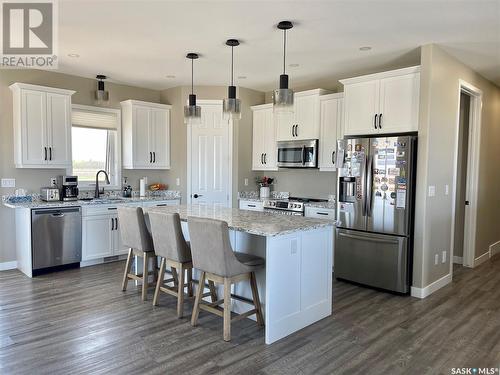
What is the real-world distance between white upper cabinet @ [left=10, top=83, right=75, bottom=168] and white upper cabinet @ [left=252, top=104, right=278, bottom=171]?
2.88 m

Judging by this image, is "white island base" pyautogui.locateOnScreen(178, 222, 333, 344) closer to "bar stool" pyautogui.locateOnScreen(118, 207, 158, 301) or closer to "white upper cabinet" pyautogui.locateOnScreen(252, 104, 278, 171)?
"bar stool" pyautogui.locateOnScreen(118, 207, 158, 301)

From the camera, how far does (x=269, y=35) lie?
12.5ft

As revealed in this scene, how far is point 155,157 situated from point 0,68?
243 centimetres

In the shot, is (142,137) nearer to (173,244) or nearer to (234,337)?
(173,244)

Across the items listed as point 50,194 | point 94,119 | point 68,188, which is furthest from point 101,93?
point 50,194

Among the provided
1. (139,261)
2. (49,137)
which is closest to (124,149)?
(49,137)

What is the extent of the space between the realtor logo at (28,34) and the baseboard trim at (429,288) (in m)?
4.55

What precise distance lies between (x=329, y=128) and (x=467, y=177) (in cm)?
215

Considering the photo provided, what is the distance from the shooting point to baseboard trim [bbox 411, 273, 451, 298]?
13.6 ft

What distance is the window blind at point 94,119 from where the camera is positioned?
5.73 m

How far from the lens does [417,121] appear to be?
413 cm

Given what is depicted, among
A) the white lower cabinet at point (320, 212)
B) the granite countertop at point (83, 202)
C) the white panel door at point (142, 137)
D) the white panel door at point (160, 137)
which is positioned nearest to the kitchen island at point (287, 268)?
the white lower cabinet at point (320, 212)

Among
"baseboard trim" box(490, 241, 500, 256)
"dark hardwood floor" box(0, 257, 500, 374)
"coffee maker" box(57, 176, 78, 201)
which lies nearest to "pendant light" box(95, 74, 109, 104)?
"coffee maker" box(57, 176, 78, 201)

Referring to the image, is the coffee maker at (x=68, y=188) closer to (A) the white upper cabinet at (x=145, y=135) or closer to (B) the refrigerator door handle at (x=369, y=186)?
(A) the white upper cabinet at (x=145, y=135)
